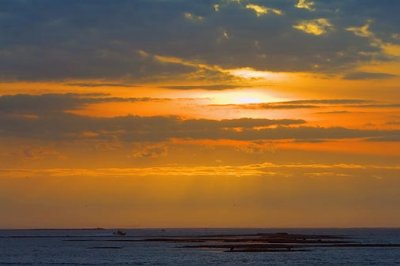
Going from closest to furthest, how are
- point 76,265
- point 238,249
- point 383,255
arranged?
point 76,265, point 383,255, point 238,249

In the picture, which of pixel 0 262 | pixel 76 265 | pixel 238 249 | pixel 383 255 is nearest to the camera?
pixel 76 265

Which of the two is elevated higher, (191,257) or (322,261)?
(191,257)

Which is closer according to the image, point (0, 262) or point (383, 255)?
point (0, 262)

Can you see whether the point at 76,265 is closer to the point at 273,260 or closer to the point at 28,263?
the point at 28,263

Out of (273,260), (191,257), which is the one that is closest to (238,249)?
(191,257)

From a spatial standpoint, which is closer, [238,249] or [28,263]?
[28,263]

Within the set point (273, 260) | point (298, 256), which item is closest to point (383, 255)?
point (298, 256)

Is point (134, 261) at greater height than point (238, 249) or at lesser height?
lesser

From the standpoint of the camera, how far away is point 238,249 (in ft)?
378

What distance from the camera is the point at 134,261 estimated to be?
295ft

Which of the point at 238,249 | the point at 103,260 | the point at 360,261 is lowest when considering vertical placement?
the point at 360,261

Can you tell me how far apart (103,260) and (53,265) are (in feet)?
32.1

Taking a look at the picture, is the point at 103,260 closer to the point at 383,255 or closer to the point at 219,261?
the point at 219,261

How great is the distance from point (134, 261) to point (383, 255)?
32853 mm
